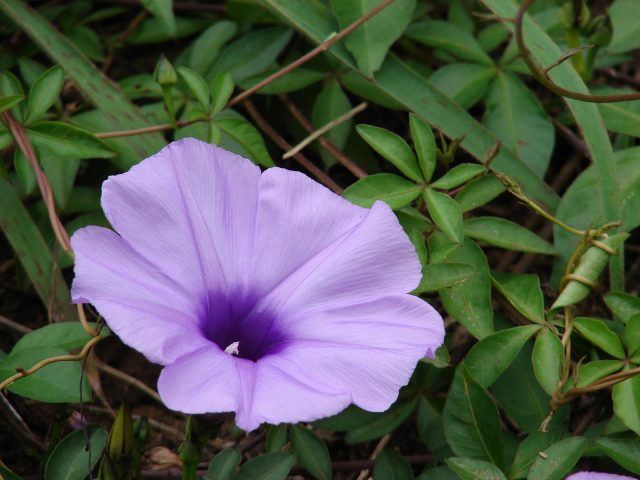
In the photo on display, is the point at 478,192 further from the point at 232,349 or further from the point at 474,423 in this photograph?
the point at 232,349

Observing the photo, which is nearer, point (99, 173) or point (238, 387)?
point (238, 387)

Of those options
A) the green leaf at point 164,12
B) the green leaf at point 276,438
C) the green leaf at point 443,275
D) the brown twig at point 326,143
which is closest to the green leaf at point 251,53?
the brown twig at point 326,143

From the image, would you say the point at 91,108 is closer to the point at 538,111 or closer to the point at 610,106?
the point at 538,111

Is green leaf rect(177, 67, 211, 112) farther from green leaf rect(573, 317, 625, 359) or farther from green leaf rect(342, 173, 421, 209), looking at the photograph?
green leaf rect(573, 317, 625, 359)

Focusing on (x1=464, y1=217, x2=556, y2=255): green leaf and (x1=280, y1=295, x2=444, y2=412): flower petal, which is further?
(x1=464, y1=217, x2=556, y2=255): green leaf

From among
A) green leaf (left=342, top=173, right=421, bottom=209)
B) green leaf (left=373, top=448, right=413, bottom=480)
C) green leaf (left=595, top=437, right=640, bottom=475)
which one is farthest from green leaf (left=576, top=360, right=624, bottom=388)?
green leaf (left=342, top=173, right=421, bottom=209)

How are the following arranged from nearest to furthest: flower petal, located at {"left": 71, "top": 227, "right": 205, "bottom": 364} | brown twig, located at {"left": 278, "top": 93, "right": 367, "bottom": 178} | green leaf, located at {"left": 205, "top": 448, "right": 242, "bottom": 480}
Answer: flower petal, located at {"left": 71, "top": 227, "right": 205, "bottom": 364}
green leaf, located at {"left": 205, "top": 448, "right": 242, "bottom": 480}
brown twig, located at {"left": 278, "top": 93, "right": 367, "bottom": 178}

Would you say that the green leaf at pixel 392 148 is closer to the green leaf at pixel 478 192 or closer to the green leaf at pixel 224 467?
the green leaf at pixel 478 192

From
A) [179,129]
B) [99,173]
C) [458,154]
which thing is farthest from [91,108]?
[458,154]
